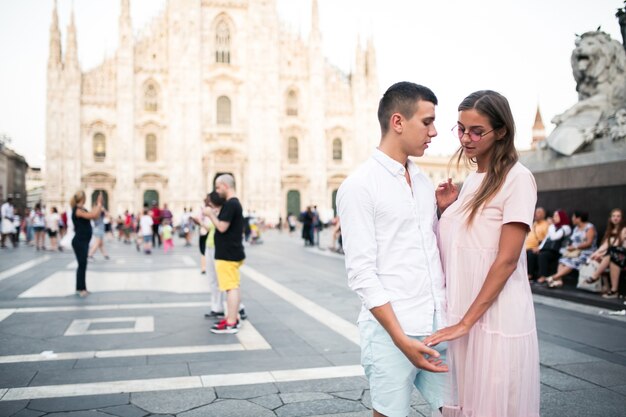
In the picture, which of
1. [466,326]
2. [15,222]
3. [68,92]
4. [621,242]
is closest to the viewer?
[466,326]

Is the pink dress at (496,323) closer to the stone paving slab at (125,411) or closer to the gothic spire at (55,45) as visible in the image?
the stone paving slab at (125,411)

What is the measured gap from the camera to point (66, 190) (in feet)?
123

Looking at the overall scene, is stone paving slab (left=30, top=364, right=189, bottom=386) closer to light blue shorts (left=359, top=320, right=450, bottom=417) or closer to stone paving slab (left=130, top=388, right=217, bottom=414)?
stone paving slab (left=130, top=388, right=217, bottom=414)

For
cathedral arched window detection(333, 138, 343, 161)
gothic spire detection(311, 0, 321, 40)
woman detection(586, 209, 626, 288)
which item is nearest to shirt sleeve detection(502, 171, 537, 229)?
woman detection(586, 209, 626, 288)

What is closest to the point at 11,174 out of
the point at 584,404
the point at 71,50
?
the point at 71,50

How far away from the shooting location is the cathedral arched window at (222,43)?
40781 millimetres

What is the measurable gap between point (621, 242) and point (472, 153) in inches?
236

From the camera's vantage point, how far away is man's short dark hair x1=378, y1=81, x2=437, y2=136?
2.08m

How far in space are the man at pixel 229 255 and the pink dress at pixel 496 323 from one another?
4023 mm

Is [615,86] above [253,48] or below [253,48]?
below

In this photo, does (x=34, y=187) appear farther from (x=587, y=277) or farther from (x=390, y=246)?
(x=390, y=246)

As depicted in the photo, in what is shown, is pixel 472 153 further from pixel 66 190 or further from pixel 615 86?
pixel 66 190

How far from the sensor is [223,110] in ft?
134

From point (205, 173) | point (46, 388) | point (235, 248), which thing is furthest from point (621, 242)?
point (205, 173)
